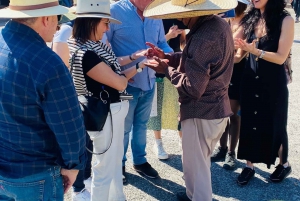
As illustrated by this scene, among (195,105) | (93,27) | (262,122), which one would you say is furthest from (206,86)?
(262,122)

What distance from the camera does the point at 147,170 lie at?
3439 mm

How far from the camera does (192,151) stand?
9.04 ft

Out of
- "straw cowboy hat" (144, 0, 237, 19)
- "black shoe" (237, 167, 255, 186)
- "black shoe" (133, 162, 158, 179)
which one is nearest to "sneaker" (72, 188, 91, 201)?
"black shoe" (133, 162, 158, 179)

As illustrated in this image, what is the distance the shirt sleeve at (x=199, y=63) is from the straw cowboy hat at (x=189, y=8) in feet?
0.57

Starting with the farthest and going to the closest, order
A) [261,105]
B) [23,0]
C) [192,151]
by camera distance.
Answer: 1. [261,105]
2. [192,151]
3. [23,0]

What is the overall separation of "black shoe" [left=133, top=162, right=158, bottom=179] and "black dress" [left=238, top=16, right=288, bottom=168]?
79cm

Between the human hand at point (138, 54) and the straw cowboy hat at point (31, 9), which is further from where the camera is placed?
the human hand at point (138, 54)

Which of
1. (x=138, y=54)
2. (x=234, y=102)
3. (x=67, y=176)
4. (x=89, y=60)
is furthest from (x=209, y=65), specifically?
(x=234, y=102)

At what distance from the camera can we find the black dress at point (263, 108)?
3.14 m

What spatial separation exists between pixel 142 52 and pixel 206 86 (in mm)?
601

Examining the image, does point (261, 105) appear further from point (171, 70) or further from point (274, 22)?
point (171, 70)

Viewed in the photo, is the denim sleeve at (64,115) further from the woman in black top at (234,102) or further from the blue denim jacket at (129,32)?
the woman in black top at (234,102)

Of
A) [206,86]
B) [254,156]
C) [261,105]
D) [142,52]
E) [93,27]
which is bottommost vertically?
[254,156]

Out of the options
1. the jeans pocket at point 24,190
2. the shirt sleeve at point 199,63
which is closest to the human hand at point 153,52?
the shirt sleeve at point 199,63
